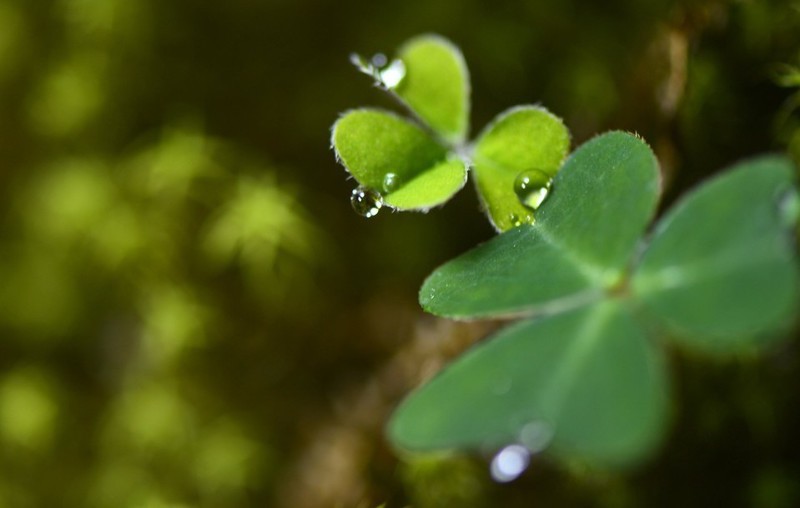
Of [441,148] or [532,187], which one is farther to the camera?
[441,148]

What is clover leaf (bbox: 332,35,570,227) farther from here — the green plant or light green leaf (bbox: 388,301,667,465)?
light green leaf (bbox: 388,301,667,465)

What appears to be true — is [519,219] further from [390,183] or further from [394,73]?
[394,73]

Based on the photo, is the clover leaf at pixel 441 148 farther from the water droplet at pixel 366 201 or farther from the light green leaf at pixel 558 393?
the light green leaf at pixel 558 393

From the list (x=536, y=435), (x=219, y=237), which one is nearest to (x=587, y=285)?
(x=536, y=435)

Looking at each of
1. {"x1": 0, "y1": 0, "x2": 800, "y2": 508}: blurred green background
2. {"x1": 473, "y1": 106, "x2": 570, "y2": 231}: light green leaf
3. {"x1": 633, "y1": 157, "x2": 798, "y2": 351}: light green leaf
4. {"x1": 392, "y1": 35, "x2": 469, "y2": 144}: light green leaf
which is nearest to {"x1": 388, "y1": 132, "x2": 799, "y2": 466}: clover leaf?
{"x1": 633, "y1": 157, "x2": 798, "y2": 351}: light green leaf

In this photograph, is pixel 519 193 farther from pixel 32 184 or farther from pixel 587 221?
pixel 32 184

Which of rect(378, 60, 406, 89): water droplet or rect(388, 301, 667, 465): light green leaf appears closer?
rect(388, 301, 667, 465): light green leaf

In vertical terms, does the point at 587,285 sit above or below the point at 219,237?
below

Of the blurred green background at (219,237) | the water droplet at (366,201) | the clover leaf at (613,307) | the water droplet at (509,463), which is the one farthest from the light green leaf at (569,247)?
the blurred green background at (219,237)
